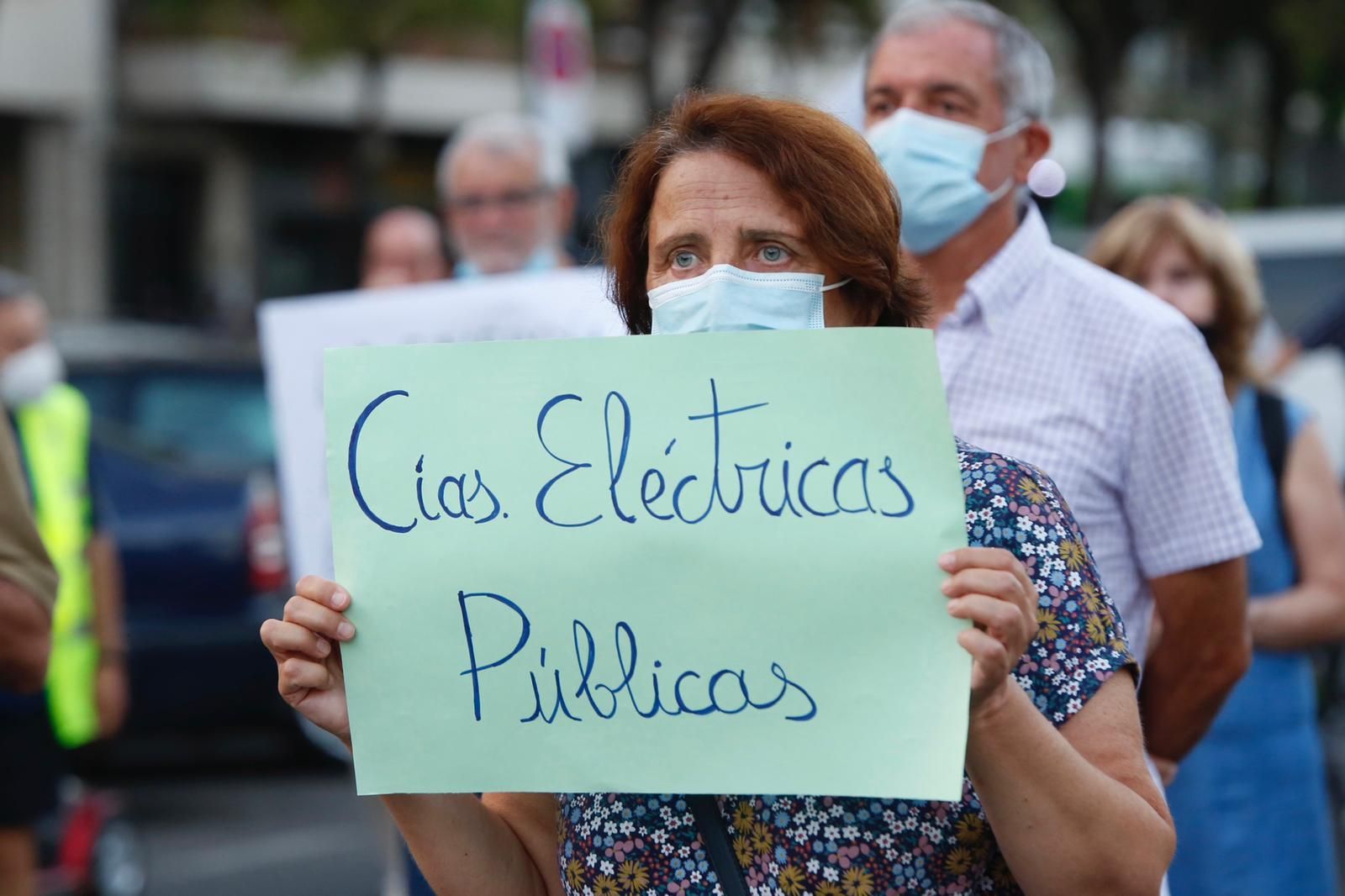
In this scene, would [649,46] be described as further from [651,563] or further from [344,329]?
[651,563]

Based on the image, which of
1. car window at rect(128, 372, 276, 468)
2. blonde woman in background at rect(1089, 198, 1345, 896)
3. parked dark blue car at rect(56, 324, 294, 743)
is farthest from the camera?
car window at rect(128, 372, 276, 468)

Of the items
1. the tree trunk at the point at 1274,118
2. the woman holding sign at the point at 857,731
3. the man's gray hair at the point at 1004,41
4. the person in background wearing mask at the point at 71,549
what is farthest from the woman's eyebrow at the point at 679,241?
the tree trunk at the point at 1274,118

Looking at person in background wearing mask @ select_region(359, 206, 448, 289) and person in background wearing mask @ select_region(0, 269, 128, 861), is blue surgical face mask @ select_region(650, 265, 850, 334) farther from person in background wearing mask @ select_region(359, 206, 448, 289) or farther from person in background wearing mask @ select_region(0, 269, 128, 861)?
person in background wearing mask @ select_region(359, 206, 448, 289)

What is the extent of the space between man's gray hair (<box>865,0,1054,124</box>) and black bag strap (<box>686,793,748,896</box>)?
5.10ft

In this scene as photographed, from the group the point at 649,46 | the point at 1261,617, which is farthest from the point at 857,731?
the point at 649,46

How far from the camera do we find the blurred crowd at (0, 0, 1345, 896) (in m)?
1.82

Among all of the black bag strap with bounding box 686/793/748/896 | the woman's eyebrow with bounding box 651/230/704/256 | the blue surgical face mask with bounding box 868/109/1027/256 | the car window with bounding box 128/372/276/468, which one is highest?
the woman's eyebrow with bounding box 651/230/704/256

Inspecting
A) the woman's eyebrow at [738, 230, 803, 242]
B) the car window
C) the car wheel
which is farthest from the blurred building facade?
the woman's eyebrow at [738, 230, 803, 242]

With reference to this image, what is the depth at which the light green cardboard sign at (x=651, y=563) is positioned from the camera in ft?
5.73

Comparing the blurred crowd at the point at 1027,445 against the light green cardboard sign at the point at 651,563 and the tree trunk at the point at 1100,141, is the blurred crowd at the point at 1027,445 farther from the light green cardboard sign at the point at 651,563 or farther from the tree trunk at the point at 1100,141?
the tree trunk at the point at 1100,141

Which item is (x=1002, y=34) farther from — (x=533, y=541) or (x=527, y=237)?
(x=527, y=237)

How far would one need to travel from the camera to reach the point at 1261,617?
3.49m

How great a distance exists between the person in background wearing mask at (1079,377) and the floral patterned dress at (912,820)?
774 millimetres

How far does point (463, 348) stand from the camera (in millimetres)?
1884
